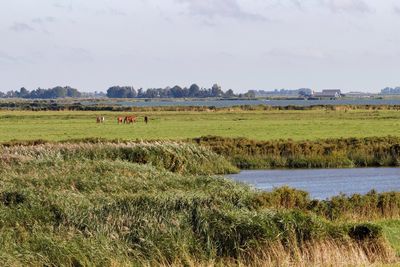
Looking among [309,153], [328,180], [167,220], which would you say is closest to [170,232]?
[167,220]

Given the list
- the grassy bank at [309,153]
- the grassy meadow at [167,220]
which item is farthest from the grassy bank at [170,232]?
the grassy bank at [309,153]

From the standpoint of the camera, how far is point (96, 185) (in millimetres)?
32500

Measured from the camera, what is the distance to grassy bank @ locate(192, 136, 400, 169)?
55.5m

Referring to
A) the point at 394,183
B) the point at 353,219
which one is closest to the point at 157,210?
the point at 353,219

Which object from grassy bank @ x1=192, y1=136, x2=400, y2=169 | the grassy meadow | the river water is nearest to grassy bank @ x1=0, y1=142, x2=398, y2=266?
the grassy meadow

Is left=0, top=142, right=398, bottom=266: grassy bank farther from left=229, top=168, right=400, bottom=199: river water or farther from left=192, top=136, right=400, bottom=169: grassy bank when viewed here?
left=192, top=136, right=400, bottom=169: grassy bank

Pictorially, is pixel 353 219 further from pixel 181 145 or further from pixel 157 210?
pixel 181 145

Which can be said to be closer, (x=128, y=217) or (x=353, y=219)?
(x=128, y=217)

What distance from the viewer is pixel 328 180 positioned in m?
46.6

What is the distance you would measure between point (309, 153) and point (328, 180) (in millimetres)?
10572

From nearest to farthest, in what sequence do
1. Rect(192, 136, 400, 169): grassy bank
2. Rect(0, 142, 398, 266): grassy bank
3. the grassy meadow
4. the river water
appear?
Rect(0, 142, 398, 266): grassy bank, the grassy meadow, the river water, Rect(192, 136, 400, 169): grassy bank

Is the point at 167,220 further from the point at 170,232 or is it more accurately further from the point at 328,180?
the point at 328,180

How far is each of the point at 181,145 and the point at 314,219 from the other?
89.8 ft

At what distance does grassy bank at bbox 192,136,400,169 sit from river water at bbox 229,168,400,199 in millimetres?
2368
